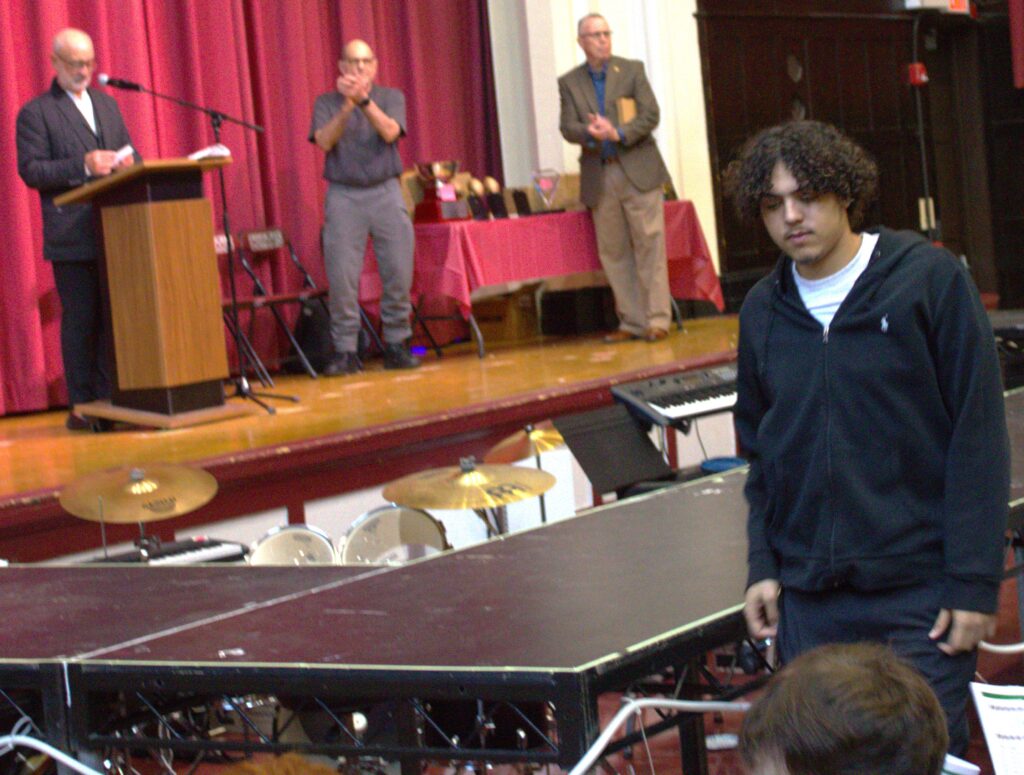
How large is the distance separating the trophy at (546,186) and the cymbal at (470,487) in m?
4.34

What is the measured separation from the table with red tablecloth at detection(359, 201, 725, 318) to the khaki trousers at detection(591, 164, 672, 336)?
155 millimetres

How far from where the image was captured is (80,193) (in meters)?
5.43

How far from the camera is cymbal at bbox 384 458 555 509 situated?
3.76 meters

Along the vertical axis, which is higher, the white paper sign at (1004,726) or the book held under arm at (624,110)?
the book held under arm at (624,110)

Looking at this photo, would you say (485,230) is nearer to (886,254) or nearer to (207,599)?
(207,599)

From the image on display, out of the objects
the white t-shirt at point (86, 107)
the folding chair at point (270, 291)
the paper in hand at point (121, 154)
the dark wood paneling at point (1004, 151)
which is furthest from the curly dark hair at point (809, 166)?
the dark wood paneling at point (1004, 151)

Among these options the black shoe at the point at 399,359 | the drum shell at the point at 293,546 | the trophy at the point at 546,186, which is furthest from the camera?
the trophy at the point at 546,186

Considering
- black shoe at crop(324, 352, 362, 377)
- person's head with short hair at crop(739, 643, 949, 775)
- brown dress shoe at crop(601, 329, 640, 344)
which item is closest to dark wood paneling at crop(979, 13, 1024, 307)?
brown dress shoe at crop(601, 329, 640, 344)

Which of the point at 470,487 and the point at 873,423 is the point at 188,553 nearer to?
the point at 470,487

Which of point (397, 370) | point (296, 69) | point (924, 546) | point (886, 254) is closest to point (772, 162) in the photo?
point (886, 254)

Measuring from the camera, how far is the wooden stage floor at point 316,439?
462cm

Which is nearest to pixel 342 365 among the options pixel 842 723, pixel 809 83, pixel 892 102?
pixel 809 83

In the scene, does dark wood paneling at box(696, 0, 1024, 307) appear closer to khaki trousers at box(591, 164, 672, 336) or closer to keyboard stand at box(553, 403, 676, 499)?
khaki trousers at box(591, 164, 672, 336)

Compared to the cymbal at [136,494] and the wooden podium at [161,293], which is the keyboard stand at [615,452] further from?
the wooden podium at [161,293]
